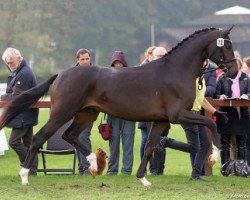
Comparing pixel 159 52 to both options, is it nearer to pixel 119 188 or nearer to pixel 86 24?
pixel 119 188

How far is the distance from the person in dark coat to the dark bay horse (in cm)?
121

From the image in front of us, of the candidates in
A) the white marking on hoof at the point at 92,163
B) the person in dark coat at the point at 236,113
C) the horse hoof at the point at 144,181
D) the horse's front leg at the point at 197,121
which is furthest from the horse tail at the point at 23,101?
the person in dark coat at the point at 236,113

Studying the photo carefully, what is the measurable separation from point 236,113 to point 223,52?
65.0 inches

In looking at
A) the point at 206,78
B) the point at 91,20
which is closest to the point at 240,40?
the point at 91,20

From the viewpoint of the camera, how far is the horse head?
10.9 m

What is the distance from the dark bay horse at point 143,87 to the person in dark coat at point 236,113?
1208mm

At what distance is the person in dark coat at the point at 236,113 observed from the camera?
40.2 feet

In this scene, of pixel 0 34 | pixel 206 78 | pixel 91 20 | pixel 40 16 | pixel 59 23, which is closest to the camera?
pixel 206 78

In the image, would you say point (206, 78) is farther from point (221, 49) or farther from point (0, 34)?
point (0, 34)

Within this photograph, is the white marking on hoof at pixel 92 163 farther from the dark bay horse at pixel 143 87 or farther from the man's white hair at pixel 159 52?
the man's white hair at pixel 159 52

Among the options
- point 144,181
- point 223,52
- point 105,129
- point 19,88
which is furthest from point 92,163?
point 223,52

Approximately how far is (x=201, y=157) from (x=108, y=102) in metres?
1.59

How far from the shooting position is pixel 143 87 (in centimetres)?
1082

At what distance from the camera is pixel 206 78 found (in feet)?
41.9
